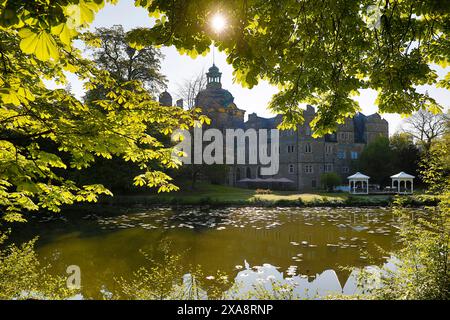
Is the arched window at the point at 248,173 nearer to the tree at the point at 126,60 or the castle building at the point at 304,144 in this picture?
the castle building at the point at 304,144

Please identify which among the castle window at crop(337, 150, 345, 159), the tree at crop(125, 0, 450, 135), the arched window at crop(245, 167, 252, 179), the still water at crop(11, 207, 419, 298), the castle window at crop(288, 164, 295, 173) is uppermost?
the castle window at crop(337, 150, 345, 159)

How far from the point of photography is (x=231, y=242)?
533 inches

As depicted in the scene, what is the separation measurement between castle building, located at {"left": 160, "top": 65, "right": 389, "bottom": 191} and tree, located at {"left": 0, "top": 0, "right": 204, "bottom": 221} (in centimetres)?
3669

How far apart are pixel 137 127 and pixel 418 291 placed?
5.47 metres

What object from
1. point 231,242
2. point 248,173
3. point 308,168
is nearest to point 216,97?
point 248,173

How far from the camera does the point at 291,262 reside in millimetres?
10539

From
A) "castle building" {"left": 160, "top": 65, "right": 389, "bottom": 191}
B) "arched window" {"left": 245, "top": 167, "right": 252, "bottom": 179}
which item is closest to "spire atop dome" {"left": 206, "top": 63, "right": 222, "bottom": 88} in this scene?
"castle building" {"left": 160, "top": 65, "right": 389, "bottom": 191}

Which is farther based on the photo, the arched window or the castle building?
the arched window

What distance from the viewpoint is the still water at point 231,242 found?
9.32 m

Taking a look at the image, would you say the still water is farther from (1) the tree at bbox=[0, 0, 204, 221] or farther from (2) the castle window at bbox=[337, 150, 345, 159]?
(2) the castle window at bbox=[337, 150, 345, 159]

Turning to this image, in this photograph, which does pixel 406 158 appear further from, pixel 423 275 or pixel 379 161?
pixel 423 275

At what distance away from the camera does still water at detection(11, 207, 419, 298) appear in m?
9.32

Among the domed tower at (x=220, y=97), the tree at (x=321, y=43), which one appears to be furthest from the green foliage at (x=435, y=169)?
the domed tower at (x=220, y=97)

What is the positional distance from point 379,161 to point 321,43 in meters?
41.4
